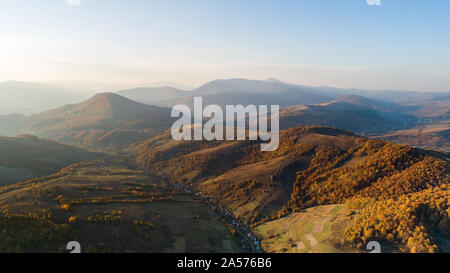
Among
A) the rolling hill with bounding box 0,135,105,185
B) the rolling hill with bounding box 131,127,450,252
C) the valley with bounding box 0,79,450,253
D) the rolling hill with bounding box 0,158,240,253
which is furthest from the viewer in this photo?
the rolling hill with bounding box 0,135,105,185

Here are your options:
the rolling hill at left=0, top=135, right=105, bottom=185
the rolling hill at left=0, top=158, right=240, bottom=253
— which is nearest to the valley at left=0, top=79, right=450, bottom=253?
the rolling hill at left=0, top=158, right=240, bottom=253

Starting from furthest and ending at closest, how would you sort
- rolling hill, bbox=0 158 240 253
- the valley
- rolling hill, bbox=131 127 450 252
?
rolling hill, bbox=131 127 450 252, the valley, rolling hill, bbox=0 158 240 253

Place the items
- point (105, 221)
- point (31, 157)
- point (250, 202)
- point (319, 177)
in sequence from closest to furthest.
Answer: point (105, 221) < point (250, 202) < point (319, 177) < point (31, 157)

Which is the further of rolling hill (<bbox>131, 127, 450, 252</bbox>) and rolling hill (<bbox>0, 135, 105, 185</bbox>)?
rolling hill (<bbox>0, 135, 105, 185</bbox>)

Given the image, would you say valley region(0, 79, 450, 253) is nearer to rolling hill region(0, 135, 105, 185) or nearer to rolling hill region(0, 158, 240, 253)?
rolling hill region(0, 158, 240, 253)

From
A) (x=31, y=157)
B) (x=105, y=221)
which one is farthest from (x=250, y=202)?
(x=31, y=157)

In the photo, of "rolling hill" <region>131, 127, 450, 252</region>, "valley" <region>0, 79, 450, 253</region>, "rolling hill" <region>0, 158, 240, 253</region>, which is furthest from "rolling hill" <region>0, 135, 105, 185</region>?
"rolling hill" <region>131, 127, 450, 252</region>

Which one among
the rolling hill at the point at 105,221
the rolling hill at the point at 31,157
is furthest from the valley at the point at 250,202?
the rolling hill at the point at 31,157

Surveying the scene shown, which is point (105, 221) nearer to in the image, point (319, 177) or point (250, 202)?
point (250, 202)
